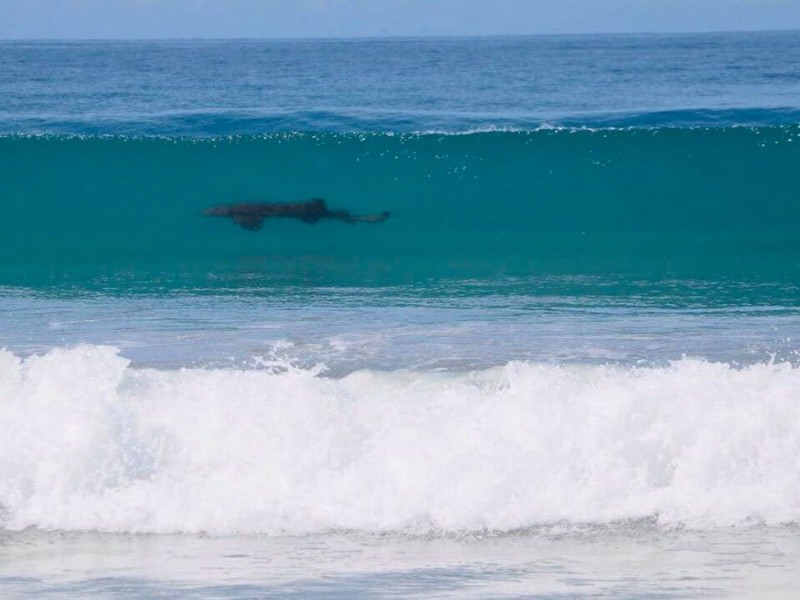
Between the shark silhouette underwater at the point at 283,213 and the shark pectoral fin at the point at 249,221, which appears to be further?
the shark silhouette underwater at the point at 283,213

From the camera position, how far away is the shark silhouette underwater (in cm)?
1240

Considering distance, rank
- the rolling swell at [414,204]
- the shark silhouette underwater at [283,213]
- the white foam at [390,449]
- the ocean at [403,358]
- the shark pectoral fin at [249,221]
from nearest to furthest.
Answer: the ocean at [403,358] < the white foam at [390,449] < the rolling swell at [414,204] < the shark pectoral fin at [249,221] < the shark silhouette underwater at [283,213]

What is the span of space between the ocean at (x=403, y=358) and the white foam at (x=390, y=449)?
1 centimetres

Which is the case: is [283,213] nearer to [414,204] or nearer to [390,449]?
[414,204]

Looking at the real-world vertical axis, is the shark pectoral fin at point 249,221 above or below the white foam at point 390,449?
above

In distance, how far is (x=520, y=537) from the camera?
525cm

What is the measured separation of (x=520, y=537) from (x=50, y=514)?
6.58ft

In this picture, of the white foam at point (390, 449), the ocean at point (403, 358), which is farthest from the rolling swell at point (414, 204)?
the white foam at point (390, 449)

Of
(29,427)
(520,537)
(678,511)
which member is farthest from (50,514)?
(678,511)

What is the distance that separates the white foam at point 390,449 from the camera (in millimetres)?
5461

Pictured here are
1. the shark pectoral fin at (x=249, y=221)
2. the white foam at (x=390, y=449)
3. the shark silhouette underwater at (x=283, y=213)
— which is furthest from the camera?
the shark silhouette underwater at (x=283, y=213)

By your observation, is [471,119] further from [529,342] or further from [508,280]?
[529,342]

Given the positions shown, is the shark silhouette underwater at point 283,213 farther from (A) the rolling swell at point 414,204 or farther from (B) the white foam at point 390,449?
(B) the white foam at point 390,449

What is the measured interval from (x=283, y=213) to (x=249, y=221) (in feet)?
1.11
